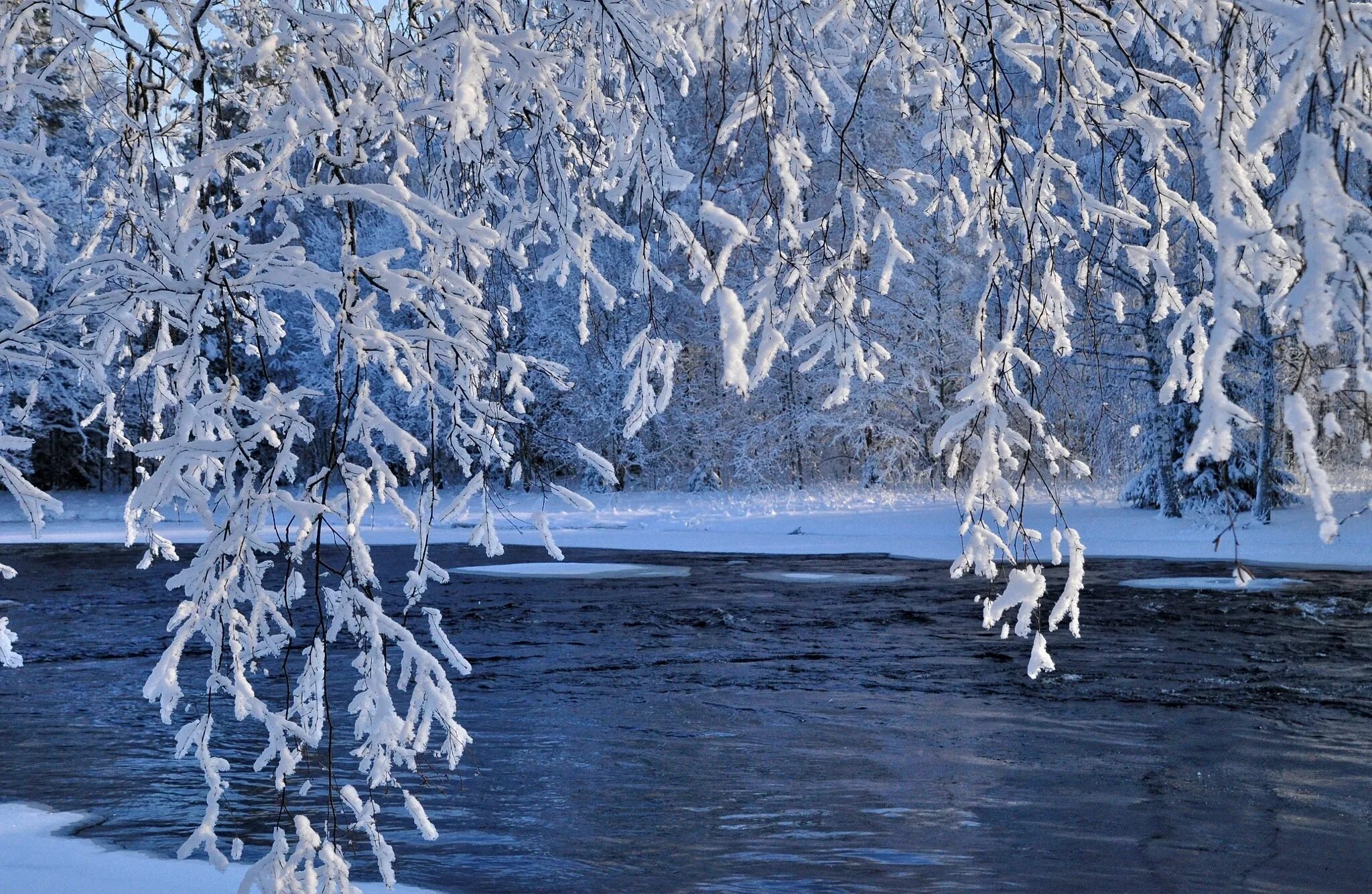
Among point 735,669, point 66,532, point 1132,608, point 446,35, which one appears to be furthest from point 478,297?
point 66,532

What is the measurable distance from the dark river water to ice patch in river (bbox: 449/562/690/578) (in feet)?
11.2

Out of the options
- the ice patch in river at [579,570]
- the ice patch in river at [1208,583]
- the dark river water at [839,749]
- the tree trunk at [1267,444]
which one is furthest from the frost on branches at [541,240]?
the tree trunk at [1267,444]

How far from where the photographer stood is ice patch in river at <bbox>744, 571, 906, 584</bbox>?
16047mm

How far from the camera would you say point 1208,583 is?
48.6ft

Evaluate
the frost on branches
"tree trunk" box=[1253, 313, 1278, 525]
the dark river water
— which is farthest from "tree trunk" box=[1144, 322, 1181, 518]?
the frost on branches

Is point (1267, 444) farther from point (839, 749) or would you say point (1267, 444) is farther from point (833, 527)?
point (839, 749)

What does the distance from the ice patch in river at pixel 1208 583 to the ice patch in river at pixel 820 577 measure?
2870 mm

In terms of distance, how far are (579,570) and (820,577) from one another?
3.46 m

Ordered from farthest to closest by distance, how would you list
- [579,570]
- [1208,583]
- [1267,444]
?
1. [1267,444]
2. [579,570]
3. [1208,583]

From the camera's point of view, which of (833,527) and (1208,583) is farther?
(833,527)

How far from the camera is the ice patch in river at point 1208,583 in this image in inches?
568

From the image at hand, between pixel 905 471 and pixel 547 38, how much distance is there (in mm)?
29914

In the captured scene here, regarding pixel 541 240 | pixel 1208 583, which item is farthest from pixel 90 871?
pixel 1208 583

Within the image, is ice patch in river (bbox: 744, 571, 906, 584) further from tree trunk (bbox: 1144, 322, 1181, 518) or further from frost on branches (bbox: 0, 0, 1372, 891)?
frost on branches (bbox: 0, 0, 1372, 891)
